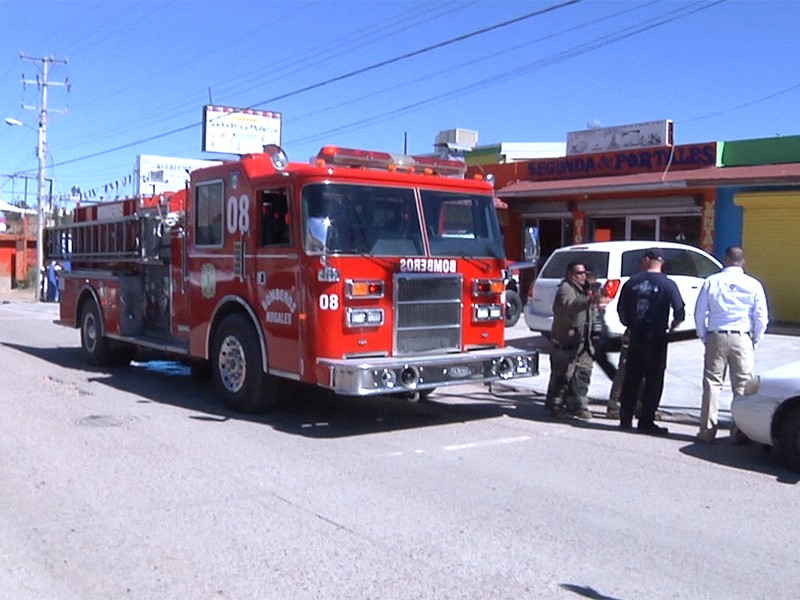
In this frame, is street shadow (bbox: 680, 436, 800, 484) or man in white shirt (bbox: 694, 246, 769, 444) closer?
street shadow (bbox: 680, 436, 800, 484)

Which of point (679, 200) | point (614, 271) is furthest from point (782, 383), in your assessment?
point (679, 200)

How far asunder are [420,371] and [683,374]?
5.71m

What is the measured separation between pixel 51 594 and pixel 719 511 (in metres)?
4.51

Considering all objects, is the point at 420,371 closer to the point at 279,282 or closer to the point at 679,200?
the point at 279,282

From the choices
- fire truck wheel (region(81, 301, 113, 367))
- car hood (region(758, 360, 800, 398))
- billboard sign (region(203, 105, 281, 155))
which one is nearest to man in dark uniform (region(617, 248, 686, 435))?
car hood (region(758, 360, 800, 398))

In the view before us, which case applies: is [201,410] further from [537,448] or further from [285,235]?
[537,448]

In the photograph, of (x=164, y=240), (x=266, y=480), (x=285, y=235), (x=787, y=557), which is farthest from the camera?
(x=164, y=240)

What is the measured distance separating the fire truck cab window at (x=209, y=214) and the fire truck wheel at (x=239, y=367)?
3.31 ft

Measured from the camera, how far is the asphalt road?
5406mm

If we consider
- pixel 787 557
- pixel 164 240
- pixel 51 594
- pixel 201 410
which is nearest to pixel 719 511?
pixel 787 557

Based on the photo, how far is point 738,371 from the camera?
907 centimetres

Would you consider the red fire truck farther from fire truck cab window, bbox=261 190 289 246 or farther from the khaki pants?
the khaki pants

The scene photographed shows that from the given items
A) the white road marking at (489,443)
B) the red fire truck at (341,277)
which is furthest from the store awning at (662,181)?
the white road marking at (489,443)

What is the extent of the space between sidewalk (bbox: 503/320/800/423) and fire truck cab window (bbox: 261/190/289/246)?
13.8 feet
